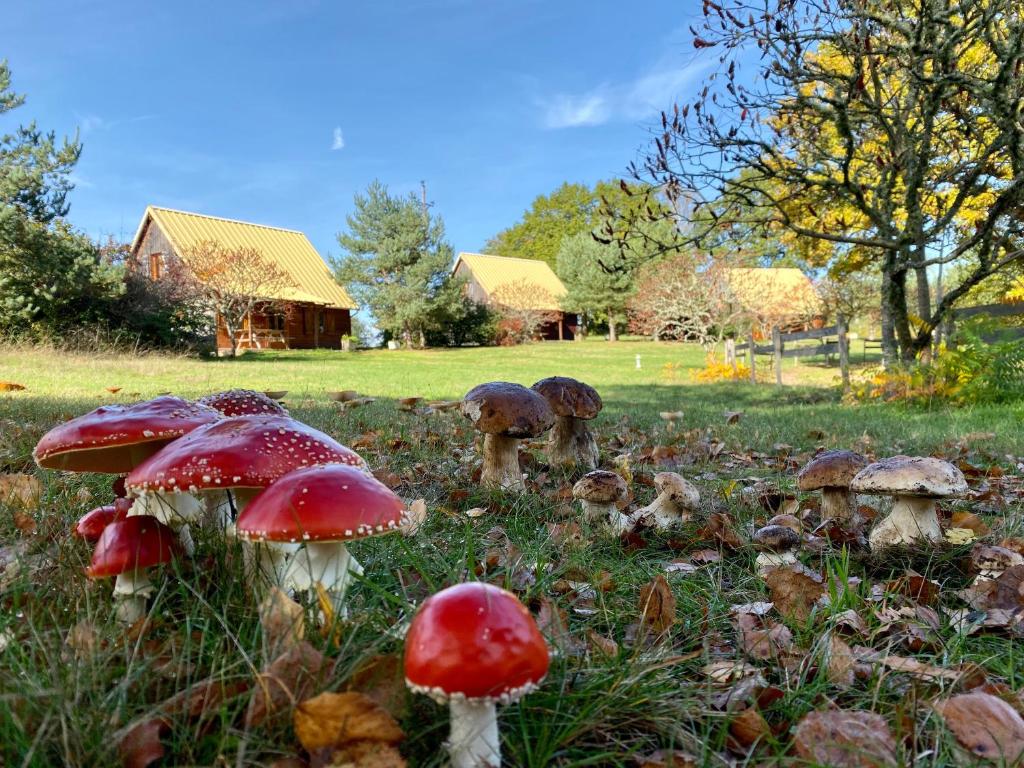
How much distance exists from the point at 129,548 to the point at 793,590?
6.01 ft

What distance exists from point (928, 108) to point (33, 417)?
1046 cm

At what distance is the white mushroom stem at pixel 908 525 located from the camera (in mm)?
2395

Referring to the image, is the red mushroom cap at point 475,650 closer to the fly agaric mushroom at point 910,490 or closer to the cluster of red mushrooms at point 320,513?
the cluster of red mushrooms at point 320,513

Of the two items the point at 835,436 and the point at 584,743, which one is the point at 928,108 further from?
the point at 584,743

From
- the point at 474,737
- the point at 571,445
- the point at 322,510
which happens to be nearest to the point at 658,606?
the point at 474,737

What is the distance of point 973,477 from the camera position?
3.83m

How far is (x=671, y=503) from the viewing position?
286cm

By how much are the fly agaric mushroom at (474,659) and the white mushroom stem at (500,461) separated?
2.41 meters

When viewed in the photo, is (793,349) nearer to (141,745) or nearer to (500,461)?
(500,461)

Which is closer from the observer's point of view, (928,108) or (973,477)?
(973,477)

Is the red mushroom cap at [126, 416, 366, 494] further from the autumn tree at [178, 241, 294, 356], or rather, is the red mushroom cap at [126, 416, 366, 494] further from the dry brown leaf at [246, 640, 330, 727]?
the autumn tree at [178, 241, 294, 356]

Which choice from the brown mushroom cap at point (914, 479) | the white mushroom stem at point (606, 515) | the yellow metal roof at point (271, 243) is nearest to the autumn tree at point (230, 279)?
the yellow metal roof at point (271, 243)

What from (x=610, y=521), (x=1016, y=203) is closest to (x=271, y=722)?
(x=610, y=521)

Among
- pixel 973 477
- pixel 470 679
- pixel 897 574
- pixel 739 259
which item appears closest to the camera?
pixel 470 679
